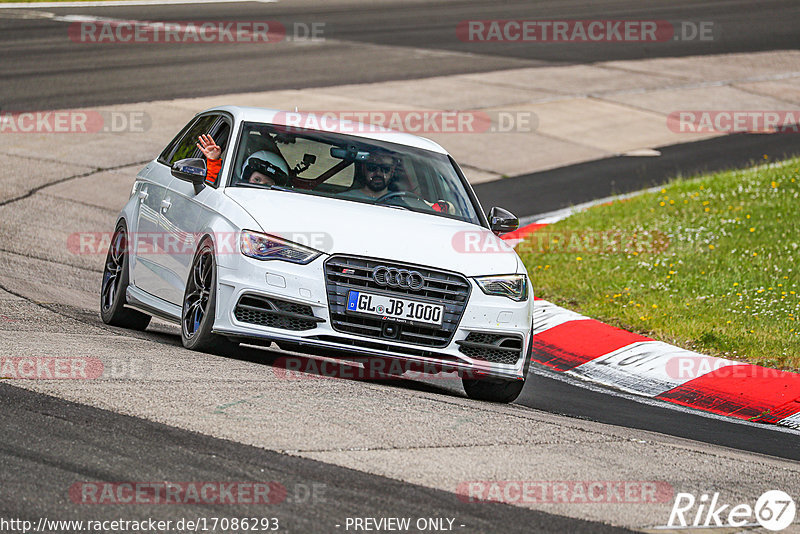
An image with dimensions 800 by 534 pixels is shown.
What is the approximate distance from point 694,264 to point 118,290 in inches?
235

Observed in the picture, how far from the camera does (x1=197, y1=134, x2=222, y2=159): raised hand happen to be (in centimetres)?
871

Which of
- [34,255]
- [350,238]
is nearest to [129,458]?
[350,238]

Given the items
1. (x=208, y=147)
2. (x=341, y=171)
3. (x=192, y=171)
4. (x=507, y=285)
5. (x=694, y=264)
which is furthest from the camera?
(x=694, y=264)

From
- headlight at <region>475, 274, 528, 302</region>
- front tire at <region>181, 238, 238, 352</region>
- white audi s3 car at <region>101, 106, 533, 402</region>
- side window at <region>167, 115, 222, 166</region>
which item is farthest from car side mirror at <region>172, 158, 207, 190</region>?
headlight at <region>475, 274, 528, 302</region>

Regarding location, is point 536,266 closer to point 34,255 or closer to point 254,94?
point 34,255

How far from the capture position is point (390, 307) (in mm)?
7359

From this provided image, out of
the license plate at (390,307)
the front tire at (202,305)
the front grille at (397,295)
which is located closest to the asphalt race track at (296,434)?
the front tire at (202,305)

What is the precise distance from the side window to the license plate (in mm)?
2356

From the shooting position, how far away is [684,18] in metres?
36.3

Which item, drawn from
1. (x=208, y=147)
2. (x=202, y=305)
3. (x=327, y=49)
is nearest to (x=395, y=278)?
(x=202, y=305)

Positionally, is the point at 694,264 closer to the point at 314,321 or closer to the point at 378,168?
the point at 378,168

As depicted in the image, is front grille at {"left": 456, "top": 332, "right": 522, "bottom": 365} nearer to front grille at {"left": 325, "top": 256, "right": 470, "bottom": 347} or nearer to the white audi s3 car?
the white audi s3 car

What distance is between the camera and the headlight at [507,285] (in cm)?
764

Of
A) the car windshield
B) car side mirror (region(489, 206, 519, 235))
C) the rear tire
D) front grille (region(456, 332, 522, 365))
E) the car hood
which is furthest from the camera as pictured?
the rear tire
